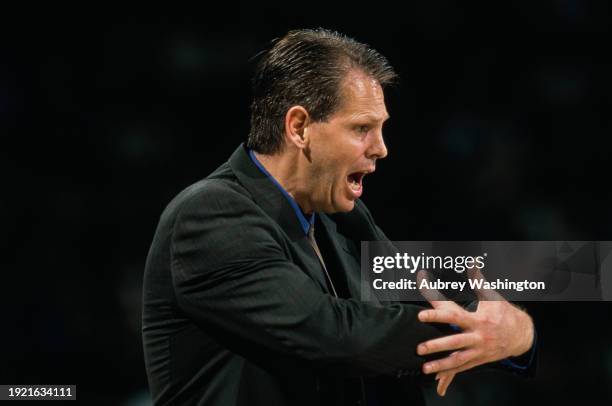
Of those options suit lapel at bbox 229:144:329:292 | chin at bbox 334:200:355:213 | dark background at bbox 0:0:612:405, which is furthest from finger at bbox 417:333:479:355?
dark background at bbox 0:0:612:405

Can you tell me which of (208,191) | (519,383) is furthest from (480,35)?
(208,191)

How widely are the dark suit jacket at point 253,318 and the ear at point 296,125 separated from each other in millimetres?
69

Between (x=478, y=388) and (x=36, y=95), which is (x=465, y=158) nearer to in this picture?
(x=478, y=388)

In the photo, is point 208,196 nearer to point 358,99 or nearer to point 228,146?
point 358,99

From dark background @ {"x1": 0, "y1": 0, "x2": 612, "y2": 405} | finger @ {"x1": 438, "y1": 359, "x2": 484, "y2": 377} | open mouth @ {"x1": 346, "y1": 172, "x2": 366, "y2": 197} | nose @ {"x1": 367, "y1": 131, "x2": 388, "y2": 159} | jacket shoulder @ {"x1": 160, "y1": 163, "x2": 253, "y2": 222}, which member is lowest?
finger @ {"x1": 438, "y1": 359, "x2": 484, "y2": 377}

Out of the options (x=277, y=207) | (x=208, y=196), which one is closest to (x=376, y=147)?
(x=277, y=207)

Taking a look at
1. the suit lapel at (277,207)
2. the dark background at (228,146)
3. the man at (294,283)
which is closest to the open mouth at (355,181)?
the man at (294,283)

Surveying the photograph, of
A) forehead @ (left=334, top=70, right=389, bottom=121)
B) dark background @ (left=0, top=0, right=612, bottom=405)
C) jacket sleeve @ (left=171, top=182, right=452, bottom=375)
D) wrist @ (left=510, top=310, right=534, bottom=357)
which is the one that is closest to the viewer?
jacket sleeve @ (left=171, top=182, right=452, bottom=375)

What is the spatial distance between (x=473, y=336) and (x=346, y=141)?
0.32 metres

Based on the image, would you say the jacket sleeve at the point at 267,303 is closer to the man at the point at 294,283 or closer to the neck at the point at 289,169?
the man at the point at 294,283

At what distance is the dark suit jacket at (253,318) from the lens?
2.85 feet

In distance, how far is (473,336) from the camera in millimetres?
911

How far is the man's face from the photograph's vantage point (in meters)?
1.07

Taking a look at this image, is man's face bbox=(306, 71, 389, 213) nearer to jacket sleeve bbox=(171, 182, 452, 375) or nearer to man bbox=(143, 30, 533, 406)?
man bbox=(143, 30, 533, 406)
